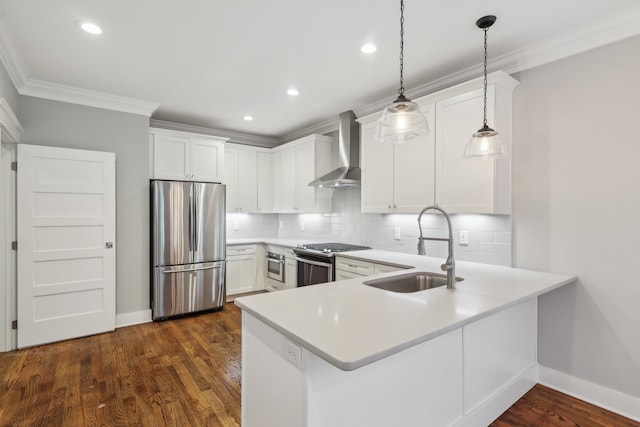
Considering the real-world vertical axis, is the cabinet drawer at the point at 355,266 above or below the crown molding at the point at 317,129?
below

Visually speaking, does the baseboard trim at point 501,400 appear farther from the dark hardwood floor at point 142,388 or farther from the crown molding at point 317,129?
the crown molding at point 317,129

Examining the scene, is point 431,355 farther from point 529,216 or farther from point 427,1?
point 427,1

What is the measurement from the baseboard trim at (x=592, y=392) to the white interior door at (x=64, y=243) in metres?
4.23

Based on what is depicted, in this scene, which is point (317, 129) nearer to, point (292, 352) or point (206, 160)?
point (206, 160)

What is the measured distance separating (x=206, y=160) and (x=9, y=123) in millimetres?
2002

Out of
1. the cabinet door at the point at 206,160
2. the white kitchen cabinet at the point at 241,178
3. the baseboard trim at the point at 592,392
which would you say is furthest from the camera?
the white kitchen cabinet at the point at 241,178

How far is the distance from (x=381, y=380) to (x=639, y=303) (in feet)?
6.25

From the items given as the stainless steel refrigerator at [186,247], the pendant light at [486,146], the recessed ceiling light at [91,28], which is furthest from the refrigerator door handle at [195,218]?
the pendant light at [486,146]

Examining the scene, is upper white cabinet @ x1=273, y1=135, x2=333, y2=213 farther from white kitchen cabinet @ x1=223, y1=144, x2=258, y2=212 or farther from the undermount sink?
the undermount sink

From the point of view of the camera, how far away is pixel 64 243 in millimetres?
3338

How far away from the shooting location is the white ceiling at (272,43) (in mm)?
2031

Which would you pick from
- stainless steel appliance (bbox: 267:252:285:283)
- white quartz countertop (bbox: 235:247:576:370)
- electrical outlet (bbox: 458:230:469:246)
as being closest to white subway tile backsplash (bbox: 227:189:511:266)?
electrical outlet (bbox: 458:230:469:246)

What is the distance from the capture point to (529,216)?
2561 mm

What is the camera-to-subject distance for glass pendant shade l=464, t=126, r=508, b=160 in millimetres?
2002
